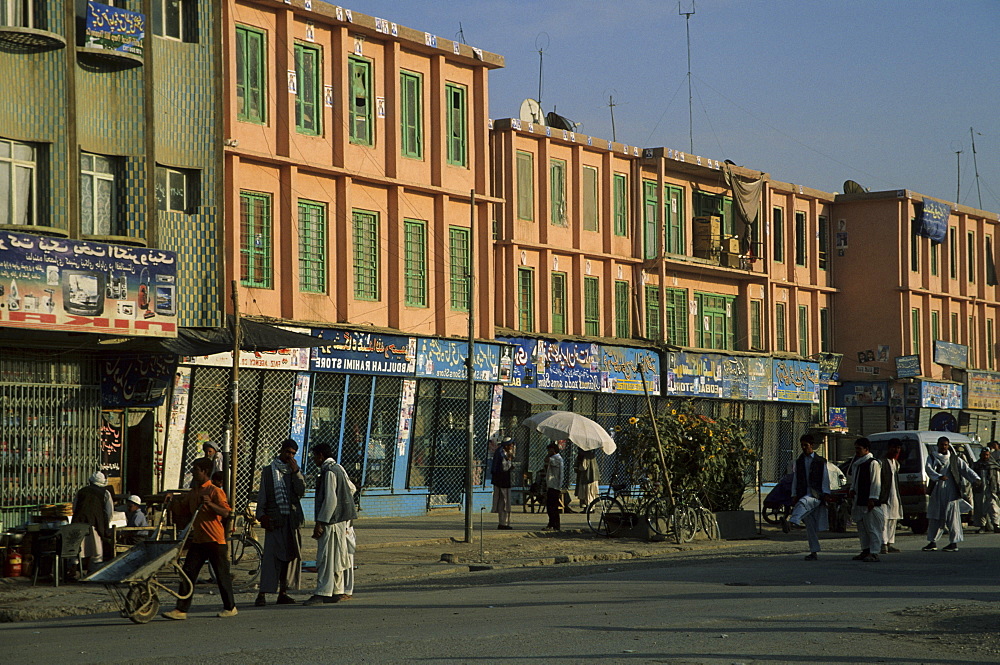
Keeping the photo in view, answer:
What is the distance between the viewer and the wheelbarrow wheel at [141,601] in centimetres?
1305

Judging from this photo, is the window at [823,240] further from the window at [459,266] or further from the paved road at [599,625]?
the paved road at [599,625]

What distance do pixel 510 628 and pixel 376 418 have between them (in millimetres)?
19209

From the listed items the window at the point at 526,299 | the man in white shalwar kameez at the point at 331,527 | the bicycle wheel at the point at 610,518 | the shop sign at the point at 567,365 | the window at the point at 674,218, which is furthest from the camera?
the window at the point at 674,218

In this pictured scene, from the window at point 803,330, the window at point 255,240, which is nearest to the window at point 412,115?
the window at point 255,240

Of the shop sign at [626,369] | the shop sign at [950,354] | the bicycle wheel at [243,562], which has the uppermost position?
the shop sign at [950,354]

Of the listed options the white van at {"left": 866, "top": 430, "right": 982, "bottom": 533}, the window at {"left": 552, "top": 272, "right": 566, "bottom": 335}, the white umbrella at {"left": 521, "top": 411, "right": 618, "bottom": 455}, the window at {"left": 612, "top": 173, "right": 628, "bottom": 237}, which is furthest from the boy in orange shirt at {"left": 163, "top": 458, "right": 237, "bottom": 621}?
the window at {"left": 612, "top": 173, "right": 628, "bottom": 237}

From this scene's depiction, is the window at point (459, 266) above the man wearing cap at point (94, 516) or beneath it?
above

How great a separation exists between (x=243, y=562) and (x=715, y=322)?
88.5 ft

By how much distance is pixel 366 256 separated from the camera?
1207 inches

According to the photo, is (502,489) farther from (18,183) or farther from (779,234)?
(779,234)

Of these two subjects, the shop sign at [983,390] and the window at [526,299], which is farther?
the shop sign at [983,390]

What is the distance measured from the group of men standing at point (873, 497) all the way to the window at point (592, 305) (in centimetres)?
1714

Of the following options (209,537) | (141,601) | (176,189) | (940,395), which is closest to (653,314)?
(940,395)

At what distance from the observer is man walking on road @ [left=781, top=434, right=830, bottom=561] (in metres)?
19.6
